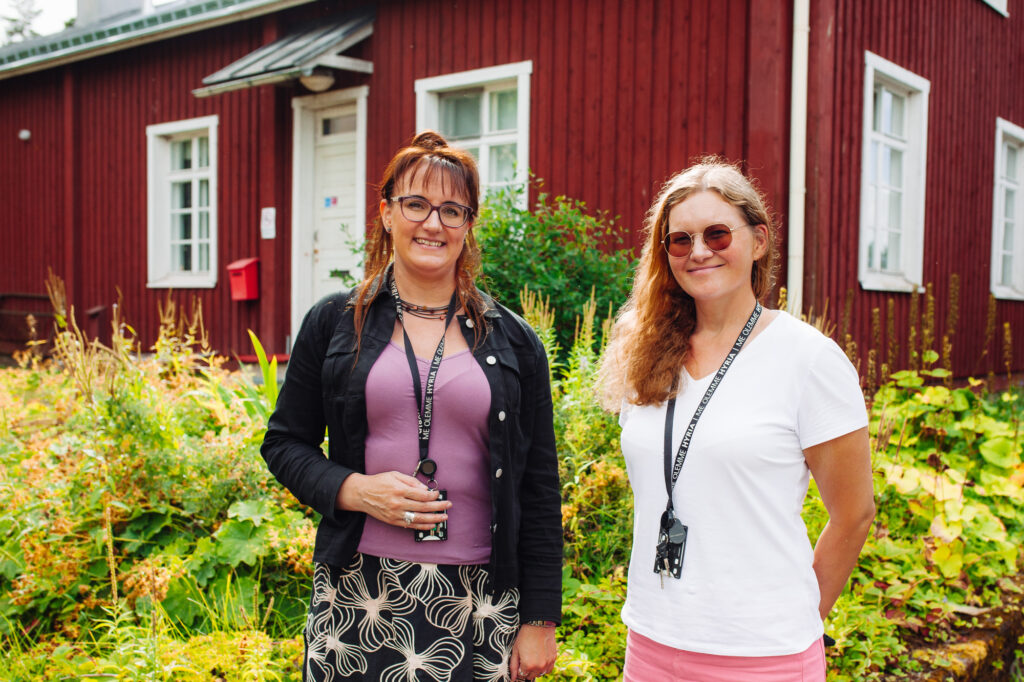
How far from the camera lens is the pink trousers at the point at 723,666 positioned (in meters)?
1.77

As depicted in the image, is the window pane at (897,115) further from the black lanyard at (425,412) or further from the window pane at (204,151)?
the window pane at (204,151)

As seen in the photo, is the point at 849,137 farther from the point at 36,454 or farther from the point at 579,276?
the point at 36,454

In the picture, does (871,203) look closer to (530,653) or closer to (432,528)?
(530,653)

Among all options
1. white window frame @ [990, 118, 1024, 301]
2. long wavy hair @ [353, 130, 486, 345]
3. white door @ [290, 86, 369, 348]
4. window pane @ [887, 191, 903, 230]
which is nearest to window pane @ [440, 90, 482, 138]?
white door @ [290, 86, 369, 348]

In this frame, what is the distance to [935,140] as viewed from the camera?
8555mm

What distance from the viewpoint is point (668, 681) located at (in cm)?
184

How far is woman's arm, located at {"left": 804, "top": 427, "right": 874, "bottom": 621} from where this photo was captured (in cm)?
180

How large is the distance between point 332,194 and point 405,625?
796cm

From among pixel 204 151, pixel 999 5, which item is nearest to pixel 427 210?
pixel 204 151

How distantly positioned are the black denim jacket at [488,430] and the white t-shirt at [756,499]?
1.14 ft

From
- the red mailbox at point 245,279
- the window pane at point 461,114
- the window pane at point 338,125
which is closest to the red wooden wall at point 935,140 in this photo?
the window pane at point 461,114

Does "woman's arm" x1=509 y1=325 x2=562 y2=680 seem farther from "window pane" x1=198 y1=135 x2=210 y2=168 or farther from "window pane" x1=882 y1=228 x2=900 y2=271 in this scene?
"window pane" x1=198 y1=135 x2=210 y2=168

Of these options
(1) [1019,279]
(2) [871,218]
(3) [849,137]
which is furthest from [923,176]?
(1) [1019,279]

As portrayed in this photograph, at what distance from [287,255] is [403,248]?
7.93 meters
